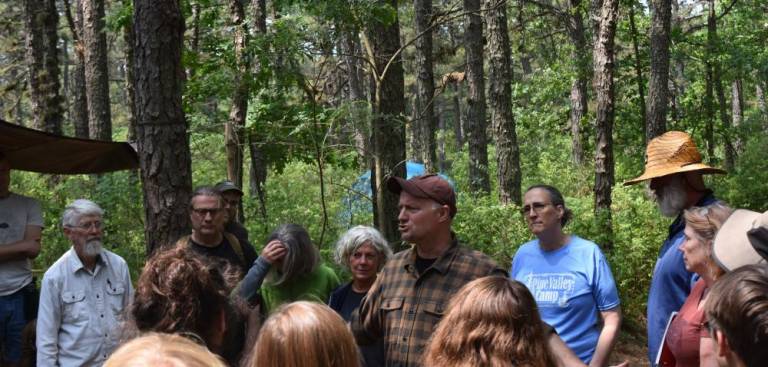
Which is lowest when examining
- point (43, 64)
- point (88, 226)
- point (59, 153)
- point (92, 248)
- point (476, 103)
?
point (92, 248)

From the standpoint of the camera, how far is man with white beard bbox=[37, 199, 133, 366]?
15.6 feet

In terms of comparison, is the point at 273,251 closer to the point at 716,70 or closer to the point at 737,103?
the point at 716,70

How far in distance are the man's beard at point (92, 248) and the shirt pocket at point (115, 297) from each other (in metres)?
0.26

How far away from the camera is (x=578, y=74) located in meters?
15.6

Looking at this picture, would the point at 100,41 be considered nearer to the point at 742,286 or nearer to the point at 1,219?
the point at 1,219

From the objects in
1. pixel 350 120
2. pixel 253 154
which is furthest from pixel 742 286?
pixel 253 154

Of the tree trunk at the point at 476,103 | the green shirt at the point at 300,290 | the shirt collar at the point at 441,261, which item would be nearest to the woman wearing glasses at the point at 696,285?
the shirt collar at the point at 441,261

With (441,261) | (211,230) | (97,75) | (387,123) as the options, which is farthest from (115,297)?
(97,75)

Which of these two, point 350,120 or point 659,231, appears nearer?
point 350,120

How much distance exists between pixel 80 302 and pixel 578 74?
1260cm

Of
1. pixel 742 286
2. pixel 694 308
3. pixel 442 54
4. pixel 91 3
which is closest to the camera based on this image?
pixel 742 286

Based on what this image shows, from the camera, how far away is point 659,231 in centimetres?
1023

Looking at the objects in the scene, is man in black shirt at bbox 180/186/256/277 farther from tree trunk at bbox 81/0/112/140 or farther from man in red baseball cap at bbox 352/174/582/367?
tree trunk at bbox 81/0/112/140

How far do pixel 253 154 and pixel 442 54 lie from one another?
6666 millimetres
